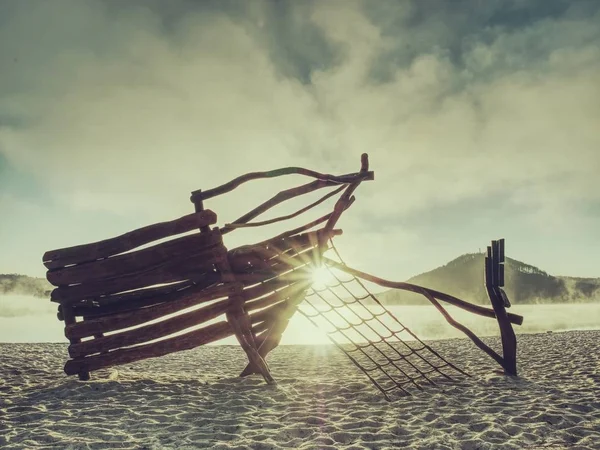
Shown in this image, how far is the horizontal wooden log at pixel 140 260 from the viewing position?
6.40 metres

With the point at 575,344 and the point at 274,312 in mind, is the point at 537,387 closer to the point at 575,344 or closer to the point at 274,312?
the point at 274,312

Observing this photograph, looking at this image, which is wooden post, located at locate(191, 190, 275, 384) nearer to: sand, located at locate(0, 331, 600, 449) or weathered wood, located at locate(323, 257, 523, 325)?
sand, located at locate(0, 331, 600, 449)

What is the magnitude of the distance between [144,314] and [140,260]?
2.56 ft

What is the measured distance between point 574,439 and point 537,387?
2.29 meters

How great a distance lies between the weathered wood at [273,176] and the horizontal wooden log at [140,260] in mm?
540

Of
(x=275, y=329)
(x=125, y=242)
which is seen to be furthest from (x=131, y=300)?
(x=275, y=329)

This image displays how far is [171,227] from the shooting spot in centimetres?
633

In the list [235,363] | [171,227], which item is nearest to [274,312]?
[171,227]

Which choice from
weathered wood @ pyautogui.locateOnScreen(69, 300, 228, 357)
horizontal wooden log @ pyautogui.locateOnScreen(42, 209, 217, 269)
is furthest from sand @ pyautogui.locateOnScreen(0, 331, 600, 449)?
horizontal wooden log @ pyautogui.locateOnScreen(42, 209, 217, 269)

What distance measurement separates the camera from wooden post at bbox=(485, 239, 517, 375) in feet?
24.1

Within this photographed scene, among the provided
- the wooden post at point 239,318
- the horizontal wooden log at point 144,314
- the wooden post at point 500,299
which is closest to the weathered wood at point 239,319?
the wooden post at point 239,318

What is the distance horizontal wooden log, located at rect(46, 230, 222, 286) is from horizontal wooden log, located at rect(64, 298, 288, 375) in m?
1.12

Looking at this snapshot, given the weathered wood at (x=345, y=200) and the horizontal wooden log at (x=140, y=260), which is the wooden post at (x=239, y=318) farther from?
the weathered wood at (x=345, y=200)

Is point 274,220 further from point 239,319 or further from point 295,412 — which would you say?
point 295,412
